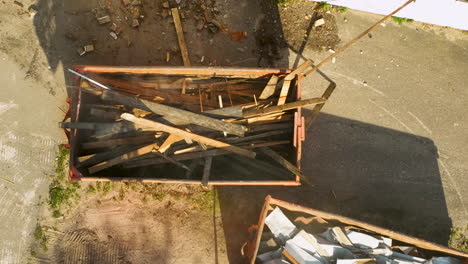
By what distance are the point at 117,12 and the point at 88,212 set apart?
3905 millimetres

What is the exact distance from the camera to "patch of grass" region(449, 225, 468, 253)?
24.7ft

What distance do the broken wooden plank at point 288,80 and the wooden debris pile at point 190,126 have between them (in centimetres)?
2

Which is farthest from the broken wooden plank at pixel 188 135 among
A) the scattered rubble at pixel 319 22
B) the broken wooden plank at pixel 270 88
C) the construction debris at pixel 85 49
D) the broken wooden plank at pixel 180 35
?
the scattered rubble at pixel 319 22

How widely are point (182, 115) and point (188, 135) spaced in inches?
13.2

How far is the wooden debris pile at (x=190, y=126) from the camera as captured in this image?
243 inches

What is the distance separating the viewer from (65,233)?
23.8ft

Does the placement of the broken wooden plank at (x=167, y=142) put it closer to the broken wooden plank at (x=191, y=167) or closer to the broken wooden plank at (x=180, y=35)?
the broken wooden plank at (x=191, y=167)

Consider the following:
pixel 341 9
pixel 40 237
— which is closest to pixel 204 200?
pixel 40 237

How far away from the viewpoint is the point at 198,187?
24.2 feet

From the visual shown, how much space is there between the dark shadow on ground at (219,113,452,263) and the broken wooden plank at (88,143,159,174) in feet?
5.93

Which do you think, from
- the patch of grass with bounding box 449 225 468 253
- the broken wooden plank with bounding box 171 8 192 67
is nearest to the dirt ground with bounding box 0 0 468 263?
the patch of grass with bounding box 449 225 468 253

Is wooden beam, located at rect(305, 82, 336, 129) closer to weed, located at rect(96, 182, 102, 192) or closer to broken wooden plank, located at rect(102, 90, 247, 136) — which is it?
broken wooden plank, located at rect(102, 90, 247, 136)

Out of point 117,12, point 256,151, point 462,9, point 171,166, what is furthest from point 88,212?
point 462,9

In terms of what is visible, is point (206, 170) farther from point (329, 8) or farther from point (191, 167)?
point (329, 8)
